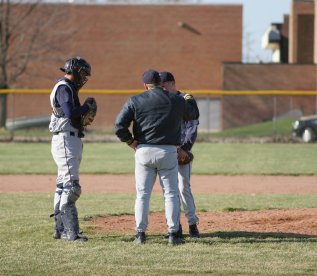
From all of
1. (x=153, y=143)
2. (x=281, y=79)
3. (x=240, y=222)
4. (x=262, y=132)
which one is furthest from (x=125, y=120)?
(x=281, y=79)

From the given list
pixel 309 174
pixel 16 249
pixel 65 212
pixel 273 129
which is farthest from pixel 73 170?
pixel 273 129

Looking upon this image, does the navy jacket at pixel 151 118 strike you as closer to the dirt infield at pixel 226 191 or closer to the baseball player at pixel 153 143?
the baseball player at pixel 153 143

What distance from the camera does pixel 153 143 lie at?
30.5ft

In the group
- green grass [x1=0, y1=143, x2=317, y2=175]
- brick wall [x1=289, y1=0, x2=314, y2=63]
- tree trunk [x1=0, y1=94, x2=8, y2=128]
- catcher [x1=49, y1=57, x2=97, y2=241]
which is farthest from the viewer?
brick wall [x1=289, y1=0, x2=314, y2=63]

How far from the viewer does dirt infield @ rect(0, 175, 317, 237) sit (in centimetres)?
1089

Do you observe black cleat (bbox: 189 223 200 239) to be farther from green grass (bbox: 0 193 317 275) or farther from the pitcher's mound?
the pitcher's mound

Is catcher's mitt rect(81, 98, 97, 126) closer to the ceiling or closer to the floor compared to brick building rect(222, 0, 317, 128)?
closer to the floor

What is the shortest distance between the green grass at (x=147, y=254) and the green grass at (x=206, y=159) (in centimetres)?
1056

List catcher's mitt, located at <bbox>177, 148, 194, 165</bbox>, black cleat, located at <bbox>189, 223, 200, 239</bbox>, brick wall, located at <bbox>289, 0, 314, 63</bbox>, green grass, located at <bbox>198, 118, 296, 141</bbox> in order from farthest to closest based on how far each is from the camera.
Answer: brick wall, located at <bbox>289, 0, 314, 63</bbox>
green grass, located at <bbox>198, 118, 296, 141</bbox>
black cleat, located at <bbox>189, 223, 200, 239</bbox>
catcher's mitt, located at <bbox>177, 148, 194, 165</bbox>

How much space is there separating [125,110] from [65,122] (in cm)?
75

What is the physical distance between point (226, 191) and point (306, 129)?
1617cm

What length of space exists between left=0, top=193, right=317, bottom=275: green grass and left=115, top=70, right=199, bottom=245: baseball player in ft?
1.27

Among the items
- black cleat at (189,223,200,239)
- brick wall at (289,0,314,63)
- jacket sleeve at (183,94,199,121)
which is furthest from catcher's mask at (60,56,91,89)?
brick wall at (289,0,314,63)

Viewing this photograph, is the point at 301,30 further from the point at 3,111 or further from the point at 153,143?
the point at 153,143
